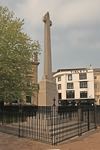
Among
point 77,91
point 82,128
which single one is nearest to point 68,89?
point 77,91

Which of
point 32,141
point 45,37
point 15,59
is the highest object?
point 45,37

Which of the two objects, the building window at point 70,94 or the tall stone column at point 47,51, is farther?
the building window at point 70,94

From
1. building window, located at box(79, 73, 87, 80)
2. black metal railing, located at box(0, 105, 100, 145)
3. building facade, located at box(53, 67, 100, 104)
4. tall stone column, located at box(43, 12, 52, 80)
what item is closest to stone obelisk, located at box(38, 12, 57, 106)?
tall stone column, located at box(43, 12, 52, 80)

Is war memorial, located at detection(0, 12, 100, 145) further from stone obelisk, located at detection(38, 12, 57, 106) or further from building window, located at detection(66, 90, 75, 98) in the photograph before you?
building window, located at detection(66, 90, 75, 98)

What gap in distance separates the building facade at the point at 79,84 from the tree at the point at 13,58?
268 feet

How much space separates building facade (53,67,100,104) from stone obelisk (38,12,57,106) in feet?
256

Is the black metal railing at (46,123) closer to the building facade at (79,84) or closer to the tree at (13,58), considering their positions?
the tree at (13,58)

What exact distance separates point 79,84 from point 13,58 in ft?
289

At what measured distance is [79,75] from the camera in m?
115

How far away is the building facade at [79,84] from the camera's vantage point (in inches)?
4429

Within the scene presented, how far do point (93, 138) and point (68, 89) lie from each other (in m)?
97.0

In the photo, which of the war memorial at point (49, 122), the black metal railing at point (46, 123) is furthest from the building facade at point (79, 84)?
the black metal railing at point (46, 123)

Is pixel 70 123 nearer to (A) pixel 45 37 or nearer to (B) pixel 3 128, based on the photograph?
(B) pixel 3 128

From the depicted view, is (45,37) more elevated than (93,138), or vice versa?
(45,37)
